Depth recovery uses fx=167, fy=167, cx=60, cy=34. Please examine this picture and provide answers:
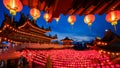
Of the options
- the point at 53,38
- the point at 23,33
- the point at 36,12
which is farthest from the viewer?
the point at 53,38

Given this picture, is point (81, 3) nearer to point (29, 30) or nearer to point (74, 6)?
point (74, 6)

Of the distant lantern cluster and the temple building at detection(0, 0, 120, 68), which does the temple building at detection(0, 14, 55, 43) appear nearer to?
the temple building at detection(0, 0, 120, 68)

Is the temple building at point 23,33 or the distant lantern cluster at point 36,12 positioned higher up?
the temple building at point 23,33

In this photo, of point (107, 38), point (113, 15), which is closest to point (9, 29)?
point (107, 38)

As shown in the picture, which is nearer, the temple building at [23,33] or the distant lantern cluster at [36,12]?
the distant lantern cluster at [36,12]

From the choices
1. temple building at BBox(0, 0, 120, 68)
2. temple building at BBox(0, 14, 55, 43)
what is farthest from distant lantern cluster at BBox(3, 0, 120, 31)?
temple building at BBox(0, 14, 55, 43)

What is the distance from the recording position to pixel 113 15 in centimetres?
648

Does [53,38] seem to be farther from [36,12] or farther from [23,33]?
[36,12]

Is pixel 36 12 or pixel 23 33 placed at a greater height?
pixel 23 33

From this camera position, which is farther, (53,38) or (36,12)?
(53,38)

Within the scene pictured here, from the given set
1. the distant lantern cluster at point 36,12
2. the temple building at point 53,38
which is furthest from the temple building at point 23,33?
the distant lantern cluster at point 36,12

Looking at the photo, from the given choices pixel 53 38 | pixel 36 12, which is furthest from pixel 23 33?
pixel 36 12

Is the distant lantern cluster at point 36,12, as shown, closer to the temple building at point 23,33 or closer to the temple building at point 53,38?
the temple building at point 53,38

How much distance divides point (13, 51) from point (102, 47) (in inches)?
442
